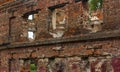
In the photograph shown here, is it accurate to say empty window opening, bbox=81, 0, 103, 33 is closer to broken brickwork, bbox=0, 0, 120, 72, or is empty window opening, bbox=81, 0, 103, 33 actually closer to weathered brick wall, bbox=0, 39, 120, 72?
broken brickwork, bbox=0, 0, 120, 72

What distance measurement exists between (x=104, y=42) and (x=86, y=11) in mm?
1446

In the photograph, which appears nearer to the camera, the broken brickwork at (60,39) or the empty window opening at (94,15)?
the broken brickwork at (60,39)

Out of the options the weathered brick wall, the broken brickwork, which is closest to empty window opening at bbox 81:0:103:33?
the broken brickwork

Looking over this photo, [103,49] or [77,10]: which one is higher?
[77,10]

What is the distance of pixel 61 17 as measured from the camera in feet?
67.4

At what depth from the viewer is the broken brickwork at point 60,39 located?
9359 mm

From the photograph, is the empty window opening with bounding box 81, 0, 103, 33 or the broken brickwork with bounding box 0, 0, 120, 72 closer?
the broken brickwork with bounding box 0, 0, 120, 72

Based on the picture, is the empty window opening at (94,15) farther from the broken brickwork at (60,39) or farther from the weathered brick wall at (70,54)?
the weathered brick wall at (70,54)

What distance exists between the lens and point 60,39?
1088 cm

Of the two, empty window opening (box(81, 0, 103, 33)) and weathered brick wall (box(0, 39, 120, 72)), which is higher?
empty window opening (box(81, 0, 103, 33))

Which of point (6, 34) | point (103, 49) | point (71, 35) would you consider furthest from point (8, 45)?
point (103, 49)

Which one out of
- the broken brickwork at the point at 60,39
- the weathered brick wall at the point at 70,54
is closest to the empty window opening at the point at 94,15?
the broken brickwork at the point at 60,39

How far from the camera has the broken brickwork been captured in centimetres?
936

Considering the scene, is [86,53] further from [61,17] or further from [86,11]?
[61,17]
